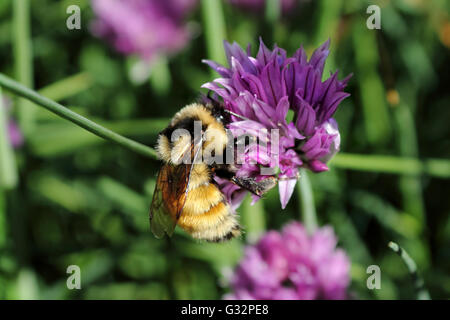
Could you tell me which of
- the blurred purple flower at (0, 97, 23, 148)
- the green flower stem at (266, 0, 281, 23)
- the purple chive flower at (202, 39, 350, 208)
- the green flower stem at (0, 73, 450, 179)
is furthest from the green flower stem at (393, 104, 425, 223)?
the blurred purple flower at (0, 97, 23, 148)

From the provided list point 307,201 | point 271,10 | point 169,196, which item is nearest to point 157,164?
point 271,10

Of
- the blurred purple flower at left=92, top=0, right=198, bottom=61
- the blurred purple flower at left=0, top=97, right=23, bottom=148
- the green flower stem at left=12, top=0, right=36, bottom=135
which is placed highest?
the blurred purple flower at left=92, top=0, right=198, bottom=61

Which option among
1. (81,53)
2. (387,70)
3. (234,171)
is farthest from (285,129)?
(81,53)

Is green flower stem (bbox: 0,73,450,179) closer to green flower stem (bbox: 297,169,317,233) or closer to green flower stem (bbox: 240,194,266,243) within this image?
green flower stem (bbox: 297,169,317,233)

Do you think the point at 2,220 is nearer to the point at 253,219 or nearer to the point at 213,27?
the point at 253,219

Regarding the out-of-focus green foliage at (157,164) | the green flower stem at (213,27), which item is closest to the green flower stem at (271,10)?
the out-of-focus green foliage at (157,164)

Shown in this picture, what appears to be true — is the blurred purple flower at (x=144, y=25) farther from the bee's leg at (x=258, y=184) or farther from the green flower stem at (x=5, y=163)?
the bee's leg at (x=258, y=184)

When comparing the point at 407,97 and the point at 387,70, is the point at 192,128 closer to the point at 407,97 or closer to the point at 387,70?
the point at 387,70
